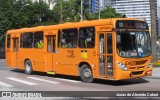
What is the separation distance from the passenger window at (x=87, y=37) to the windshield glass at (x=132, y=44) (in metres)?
1.49

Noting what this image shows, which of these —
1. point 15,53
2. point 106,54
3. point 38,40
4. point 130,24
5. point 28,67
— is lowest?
point 28,67

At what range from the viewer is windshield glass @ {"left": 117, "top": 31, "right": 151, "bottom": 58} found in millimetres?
14578

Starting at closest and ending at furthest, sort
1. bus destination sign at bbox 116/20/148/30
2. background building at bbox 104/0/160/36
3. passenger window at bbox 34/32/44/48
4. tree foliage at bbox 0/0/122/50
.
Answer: bus destination sign at bbox 116/20/148/30 < passenger window at bbox 34/32/44/48 < tree foliage at bbox 0/0/122/50 < background building at bbox 104/0/160/36

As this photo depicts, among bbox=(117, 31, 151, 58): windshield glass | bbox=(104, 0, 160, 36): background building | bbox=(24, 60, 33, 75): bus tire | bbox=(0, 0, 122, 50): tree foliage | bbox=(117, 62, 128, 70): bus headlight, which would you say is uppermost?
bbox=(104, 0, 160, 36): background building

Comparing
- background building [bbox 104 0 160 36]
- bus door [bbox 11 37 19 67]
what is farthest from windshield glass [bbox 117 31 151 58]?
background building [bbox 104 0 160 36]

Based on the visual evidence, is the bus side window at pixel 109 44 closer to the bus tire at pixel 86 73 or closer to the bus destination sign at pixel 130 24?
the bus destination sign at pixel 130 24

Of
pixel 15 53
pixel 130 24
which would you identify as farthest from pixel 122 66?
pixel 15 53

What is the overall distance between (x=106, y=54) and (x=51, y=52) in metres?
4.72

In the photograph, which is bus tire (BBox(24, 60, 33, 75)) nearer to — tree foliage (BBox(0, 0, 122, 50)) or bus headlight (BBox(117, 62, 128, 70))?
bus headlight (BBox(117, 62, 128, 70))

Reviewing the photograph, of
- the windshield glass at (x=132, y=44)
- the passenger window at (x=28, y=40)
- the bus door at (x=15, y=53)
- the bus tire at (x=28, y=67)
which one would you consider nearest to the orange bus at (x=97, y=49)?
the windshield glass at (x=132, y=44)

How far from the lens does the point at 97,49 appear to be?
605 inches

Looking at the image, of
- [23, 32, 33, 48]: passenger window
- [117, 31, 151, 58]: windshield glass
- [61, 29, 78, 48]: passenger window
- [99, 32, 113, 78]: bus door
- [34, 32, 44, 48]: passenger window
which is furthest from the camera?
[23, 32, 33, 48]: passenger window

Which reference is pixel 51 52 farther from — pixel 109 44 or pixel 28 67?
pixel 109 44

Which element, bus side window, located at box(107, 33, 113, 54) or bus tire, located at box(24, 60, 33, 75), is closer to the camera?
bus side window, located at box(107, 33, 113, 54)
